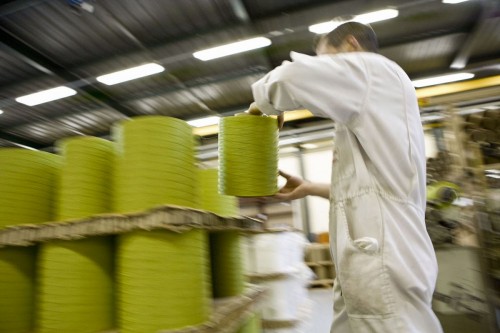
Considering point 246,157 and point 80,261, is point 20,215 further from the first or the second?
point 246,157

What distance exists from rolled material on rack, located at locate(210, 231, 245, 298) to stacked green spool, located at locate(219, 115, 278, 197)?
2.08 ft

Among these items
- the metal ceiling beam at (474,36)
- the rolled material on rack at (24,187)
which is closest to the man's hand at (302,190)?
the rolled material on rack at (24,187)

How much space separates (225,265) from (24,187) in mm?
1499

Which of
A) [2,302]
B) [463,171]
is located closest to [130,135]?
[2,302]

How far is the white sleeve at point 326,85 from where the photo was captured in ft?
5.44

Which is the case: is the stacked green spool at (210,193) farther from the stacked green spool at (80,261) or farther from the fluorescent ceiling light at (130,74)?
the fluorescent ceiling light at (130,74)

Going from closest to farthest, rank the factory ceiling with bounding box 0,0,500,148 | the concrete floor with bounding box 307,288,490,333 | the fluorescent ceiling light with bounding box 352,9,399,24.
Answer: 1. the concrete floor with bounding box 307,288,490,333
2. the factory ceiling with bounding box 0,0,500,148
3. the fluorescent ceiling light with bounding box 352,9,399,24

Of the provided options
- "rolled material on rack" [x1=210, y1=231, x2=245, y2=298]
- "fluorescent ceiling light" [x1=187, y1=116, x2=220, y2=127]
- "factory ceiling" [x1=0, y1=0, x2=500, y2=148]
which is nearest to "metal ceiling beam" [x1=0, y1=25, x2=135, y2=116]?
"factory ceiling" [x1=0, y1=0, x2=500, y2=148]

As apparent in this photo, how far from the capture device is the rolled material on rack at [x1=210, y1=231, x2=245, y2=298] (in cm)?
275

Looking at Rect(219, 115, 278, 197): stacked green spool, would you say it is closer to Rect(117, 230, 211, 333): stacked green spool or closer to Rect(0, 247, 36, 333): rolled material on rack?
Rect(117, 230, 211, 333): stacked green spool

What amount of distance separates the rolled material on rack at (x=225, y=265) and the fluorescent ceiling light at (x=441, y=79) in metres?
7.96

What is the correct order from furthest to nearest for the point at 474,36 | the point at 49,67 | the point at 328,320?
the point at 49,67, the point at 474,36, the point at 328,320

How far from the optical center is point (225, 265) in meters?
2.76

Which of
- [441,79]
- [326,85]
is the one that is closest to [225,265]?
[326,85]
